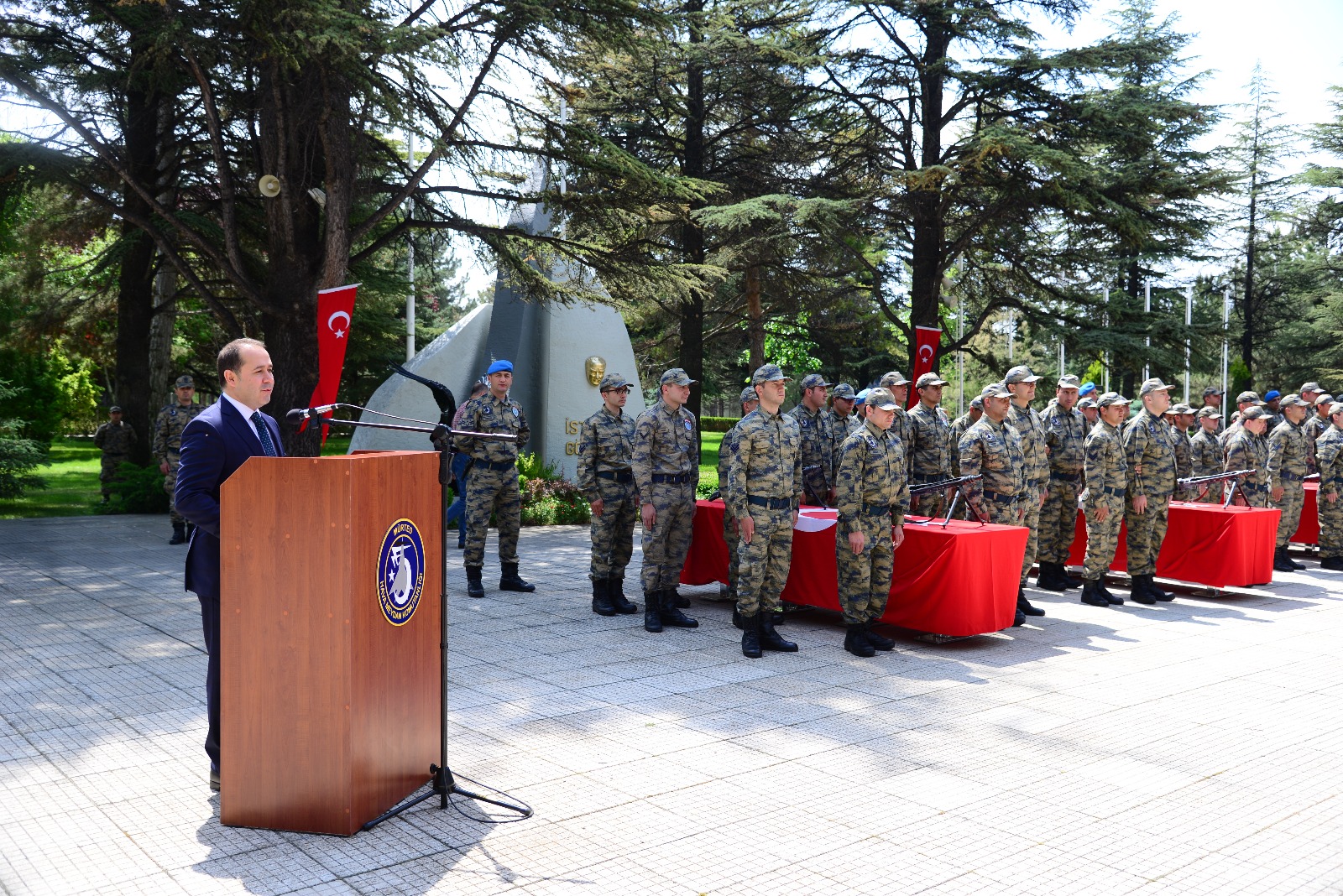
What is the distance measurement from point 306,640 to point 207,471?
858 millimetres

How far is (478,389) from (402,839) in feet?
21.0

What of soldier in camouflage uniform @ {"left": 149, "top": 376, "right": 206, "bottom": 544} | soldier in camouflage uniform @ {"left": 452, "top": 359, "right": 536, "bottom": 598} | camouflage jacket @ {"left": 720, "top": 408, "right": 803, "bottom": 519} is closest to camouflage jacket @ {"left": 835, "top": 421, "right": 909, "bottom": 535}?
camouflage jacket @ {"left": 720, "top": 408, "right": 803, "bottom": 519}

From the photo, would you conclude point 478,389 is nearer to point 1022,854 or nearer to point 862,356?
point 1022,854

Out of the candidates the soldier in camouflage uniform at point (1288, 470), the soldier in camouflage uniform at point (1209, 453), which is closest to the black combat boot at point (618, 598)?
the soldier in camouflage uniform at point (1209, 453)

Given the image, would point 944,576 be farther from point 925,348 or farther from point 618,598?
point 925,348

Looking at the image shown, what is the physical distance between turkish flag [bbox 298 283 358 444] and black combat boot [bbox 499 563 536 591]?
324 centimetres

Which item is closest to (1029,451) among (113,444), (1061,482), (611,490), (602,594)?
(1061,482)

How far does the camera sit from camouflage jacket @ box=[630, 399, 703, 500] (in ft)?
27.8

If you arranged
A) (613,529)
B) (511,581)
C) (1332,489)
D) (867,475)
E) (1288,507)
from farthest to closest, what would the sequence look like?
(1288,507), (1332,489), (511,581), (613,529), (867,475)

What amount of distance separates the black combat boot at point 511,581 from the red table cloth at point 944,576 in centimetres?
291

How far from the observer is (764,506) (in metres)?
7.61

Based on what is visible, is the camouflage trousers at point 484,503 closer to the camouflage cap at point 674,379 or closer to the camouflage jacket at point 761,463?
the camouflage cap at point 674,379

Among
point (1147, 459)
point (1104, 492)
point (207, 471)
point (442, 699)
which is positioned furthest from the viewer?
point (1147, 459)

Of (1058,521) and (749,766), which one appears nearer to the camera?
(749,766)
